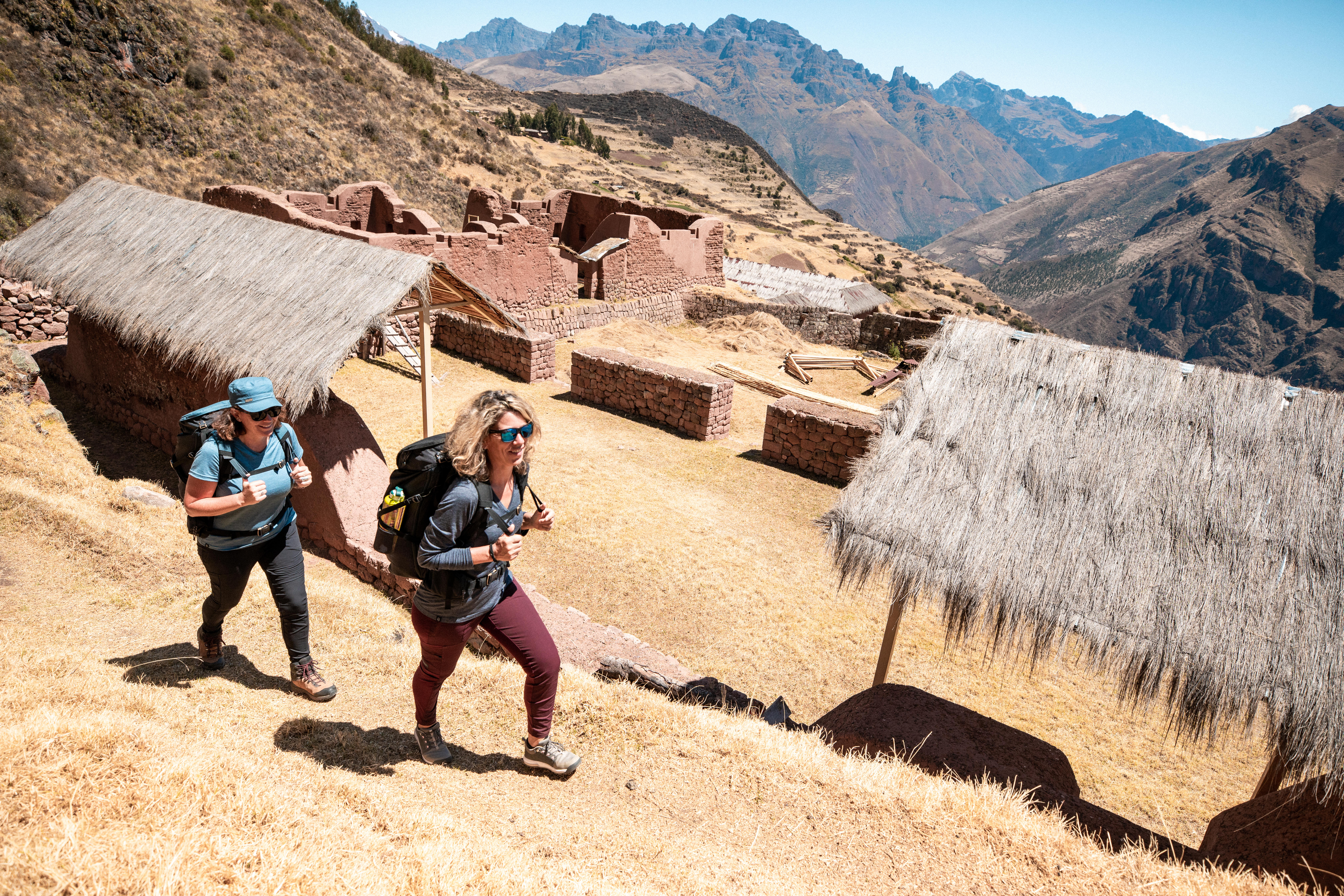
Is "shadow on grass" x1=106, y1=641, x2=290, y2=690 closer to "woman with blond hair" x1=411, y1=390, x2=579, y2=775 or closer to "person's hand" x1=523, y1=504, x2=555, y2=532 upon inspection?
"woman with blond hair" x1=411, y1=390, x2=579, y2=775

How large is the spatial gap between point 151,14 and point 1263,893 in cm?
3589

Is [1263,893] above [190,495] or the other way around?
the other way around

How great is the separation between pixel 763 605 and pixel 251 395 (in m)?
5.52

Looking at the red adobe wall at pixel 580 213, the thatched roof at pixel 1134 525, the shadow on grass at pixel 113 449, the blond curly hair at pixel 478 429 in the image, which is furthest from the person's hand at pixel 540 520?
the red adobe wall at pixel 580 213

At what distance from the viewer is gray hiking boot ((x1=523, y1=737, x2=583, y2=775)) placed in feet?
12.9

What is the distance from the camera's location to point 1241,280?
5374 inches

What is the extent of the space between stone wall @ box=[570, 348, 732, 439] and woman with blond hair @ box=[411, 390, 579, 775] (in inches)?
360

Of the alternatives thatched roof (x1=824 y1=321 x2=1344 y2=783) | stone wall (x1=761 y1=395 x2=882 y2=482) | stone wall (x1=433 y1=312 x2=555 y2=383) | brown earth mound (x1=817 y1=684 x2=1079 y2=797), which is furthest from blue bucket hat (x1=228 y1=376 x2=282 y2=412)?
stone wall (x1=433 y1=312 x2=555 y2=383)

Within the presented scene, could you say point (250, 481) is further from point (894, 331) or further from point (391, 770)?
point (894, 331)

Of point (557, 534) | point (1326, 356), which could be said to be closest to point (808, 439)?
point (557, 534)

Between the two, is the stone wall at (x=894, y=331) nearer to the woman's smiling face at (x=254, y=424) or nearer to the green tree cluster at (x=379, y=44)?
the woman's smiling face at (x=254, y=424)

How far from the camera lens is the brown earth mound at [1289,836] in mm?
3936

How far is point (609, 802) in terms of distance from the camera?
12.6 ft

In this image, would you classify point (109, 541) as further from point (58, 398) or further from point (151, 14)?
point (151, 14)
